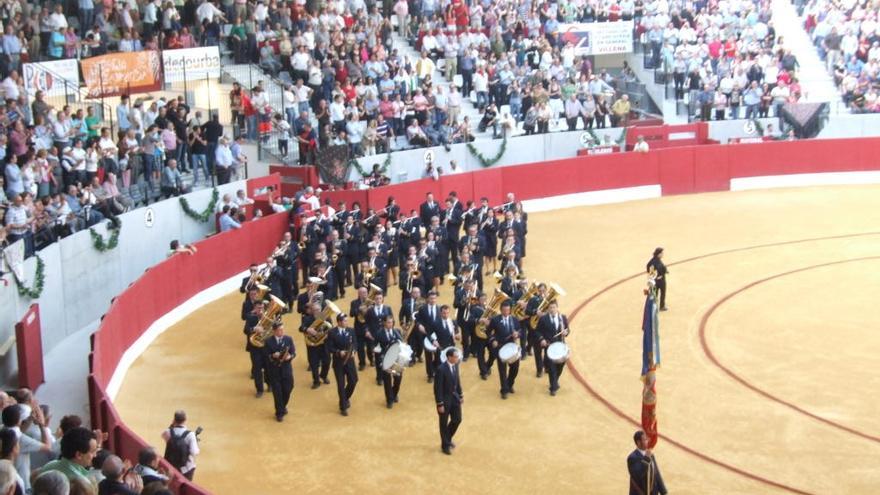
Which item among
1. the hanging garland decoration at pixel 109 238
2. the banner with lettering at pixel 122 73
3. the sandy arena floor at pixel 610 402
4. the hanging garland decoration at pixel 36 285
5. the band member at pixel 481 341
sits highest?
the banner with lettering at pixel 122 73

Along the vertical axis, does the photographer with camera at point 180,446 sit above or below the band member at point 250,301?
below

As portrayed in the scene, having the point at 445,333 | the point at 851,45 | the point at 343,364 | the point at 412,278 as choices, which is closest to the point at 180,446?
the point at 343,364

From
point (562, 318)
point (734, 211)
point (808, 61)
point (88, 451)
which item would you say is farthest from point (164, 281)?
point (808, 61)

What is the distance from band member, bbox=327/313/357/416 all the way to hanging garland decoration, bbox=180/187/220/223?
345 inches

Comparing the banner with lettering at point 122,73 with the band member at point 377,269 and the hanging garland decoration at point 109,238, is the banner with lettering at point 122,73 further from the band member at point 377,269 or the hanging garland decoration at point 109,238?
the band member at point 377,269

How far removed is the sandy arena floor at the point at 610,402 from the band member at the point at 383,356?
0.24 meters

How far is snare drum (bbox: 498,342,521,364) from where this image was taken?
18938 mm

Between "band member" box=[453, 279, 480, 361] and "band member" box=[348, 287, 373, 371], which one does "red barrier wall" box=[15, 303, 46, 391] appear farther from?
"band member" box=[453, 279, 480, 361]

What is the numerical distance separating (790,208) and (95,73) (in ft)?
58.5

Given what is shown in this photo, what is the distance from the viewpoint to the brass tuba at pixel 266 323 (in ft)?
62.1

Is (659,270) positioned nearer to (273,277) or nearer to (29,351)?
(273,277)

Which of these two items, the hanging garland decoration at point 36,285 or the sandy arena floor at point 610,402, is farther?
the hanging garland decoration at point 36,285

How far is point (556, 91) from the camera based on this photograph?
3809 cm

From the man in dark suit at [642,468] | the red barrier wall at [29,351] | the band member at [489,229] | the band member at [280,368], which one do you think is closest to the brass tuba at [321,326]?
the band member at [280,368]
